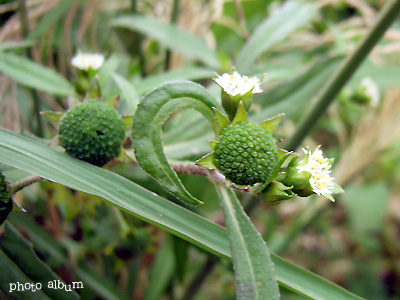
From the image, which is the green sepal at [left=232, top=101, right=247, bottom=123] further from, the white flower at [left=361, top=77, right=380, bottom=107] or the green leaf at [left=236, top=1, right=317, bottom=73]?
the white flower at [left=361, top=77, right=380, bottom=107]

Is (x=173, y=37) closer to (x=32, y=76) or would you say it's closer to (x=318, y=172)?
(x=32, y=76)

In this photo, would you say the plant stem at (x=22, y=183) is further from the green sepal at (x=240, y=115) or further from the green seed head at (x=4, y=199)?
the green sepal at (x=240, y=115)

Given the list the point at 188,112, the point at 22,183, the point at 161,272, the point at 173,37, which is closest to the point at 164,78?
the point at 188,112

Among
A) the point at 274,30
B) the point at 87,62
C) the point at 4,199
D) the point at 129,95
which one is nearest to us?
the point at 4,199

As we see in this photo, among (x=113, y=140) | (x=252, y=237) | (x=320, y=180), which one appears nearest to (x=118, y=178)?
(x=113, y=140)

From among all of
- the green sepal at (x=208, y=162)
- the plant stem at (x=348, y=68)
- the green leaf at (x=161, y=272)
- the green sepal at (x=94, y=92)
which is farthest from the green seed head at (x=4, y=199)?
the plant stem at (x=348, y=68)
